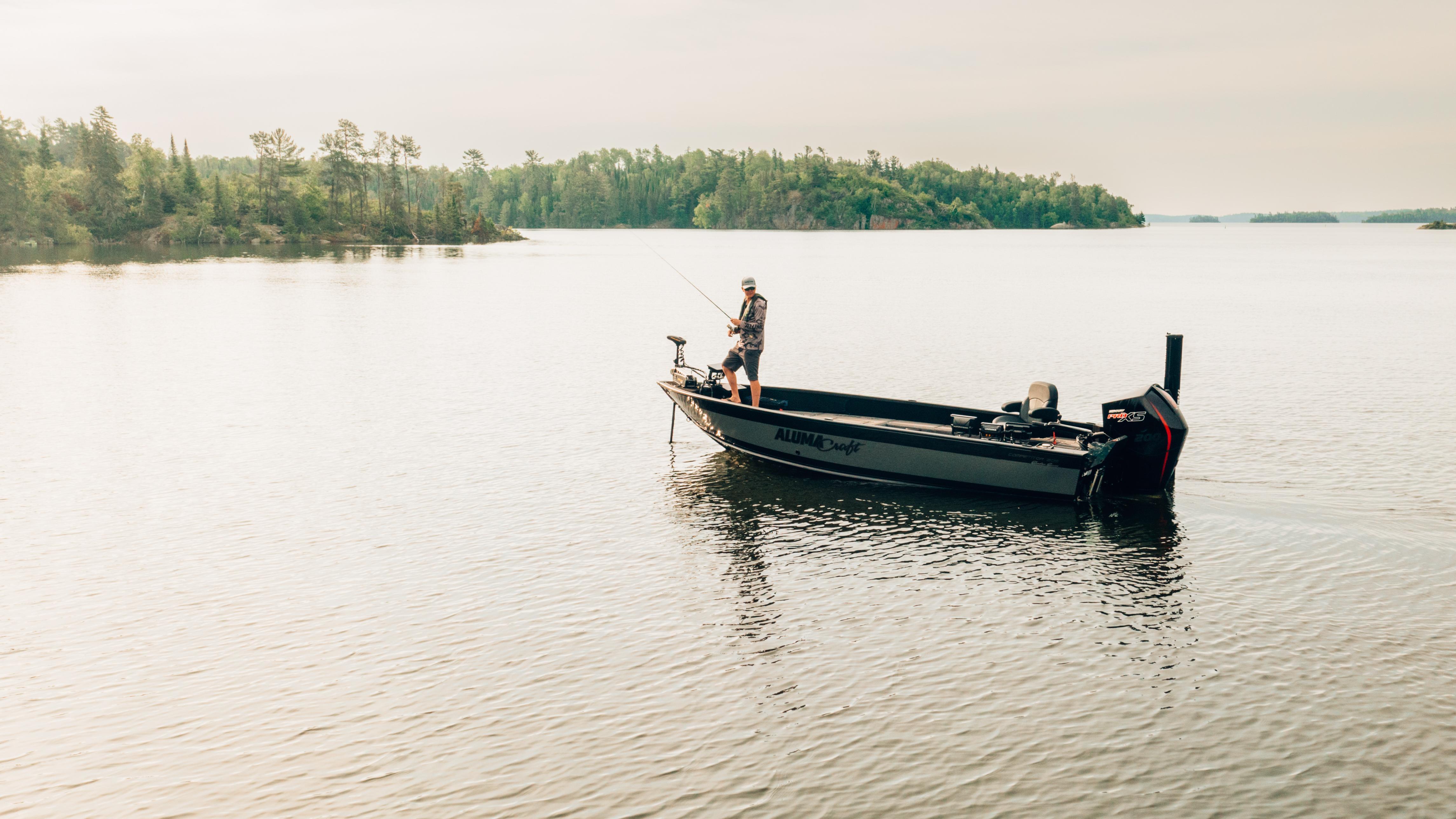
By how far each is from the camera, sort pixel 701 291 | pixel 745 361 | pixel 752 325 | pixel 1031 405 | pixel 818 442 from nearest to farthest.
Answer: pixel 818 442, pixel 1031 405, pixel 752 325, pixel 745 361, pixel 701 291

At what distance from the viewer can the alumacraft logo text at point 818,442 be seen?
1532cm

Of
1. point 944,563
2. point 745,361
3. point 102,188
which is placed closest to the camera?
point 944,563

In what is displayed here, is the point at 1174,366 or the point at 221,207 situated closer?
the point at 1174,366

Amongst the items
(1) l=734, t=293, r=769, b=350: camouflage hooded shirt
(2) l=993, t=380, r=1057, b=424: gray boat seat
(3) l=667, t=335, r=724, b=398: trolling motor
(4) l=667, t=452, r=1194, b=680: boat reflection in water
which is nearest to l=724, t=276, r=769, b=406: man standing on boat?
(1) l=734, t=293, r=769, b=350: camouflage hooded shirt

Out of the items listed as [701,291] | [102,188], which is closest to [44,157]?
[102,188]

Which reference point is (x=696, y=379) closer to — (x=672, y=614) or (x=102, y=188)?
(x=672, y=614)

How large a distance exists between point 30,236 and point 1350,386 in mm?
138570

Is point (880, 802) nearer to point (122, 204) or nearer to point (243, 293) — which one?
point (243, 293)

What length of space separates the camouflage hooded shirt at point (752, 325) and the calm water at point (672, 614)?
2110mm

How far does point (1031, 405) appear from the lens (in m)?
15.7

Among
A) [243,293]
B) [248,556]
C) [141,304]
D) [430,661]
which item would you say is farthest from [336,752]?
[243,293]

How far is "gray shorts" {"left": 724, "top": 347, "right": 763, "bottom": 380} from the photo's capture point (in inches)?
667

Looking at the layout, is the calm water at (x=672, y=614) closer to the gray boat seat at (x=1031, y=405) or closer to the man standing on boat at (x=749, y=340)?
the gray boat seat at (x=1031, y=405)

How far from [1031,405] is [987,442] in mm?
1784
